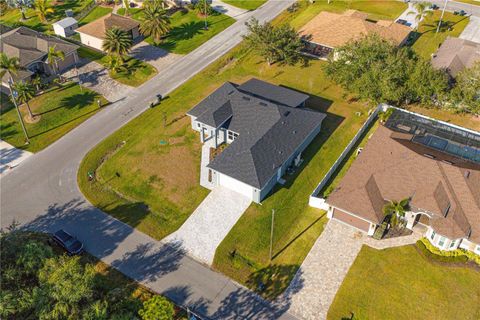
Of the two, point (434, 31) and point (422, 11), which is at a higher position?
point (422, 11)

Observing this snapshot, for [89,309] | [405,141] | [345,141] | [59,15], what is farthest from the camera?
[59,15]

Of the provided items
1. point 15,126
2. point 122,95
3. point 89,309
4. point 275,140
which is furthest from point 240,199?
point 15,126

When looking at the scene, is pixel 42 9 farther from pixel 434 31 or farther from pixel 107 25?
pixel 434 31

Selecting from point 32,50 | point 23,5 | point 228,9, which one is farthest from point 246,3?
point 23,5

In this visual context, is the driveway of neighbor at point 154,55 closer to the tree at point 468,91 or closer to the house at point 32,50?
the house at point 32,50

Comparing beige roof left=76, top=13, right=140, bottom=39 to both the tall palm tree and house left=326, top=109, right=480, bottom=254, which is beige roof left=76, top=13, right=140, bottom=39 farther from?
house left=326, top=109, right=480, bottom=254

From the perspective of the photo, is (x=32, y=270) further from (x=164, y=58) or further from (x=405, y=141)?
(x=164, y=58)
